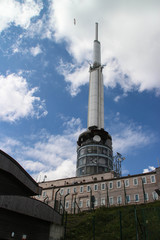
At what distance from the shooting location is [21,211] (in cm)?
2266

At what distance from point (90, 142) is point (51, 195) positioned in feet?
96.0

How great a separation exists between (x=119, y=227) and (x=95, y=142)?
58.0 meters

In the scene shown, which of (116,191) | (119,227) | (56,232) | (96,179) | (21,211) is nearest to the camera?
(21,211)

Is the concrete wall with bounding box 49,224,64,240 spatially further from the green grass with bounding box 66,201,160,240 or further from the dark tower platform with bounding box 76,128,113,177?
the dark tower platform with bounding box 76,128,113,177

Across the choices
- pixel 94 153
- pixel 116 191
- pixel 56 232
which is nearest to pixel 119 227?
pixel 56 232

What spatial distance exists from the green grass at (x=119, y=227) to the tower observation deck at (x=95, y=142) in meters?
46.1

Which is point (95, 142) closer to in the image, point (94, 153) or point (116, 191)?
point (94, 153)

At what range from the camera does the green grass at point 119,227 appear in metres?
21.4

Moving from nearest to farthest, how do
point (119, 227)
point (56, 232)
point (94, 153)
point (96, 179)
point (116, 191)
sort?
1. point (56, 232)
2. point (119, 227)
3. point (116, 191)
4. point (96, 179)
5. point (94, 153)

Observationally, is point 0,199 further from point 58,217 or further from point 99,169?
point 99,169

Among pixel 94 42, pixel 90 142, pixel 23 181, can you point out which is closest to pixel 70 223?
pixel 23 181

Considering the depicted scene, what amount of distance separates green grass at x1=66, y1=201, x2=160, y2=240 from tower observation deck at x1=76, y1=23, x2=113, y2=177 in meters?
46.1

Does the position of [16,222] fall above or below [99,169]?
below

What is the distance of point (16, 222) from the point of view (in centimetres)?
2273
